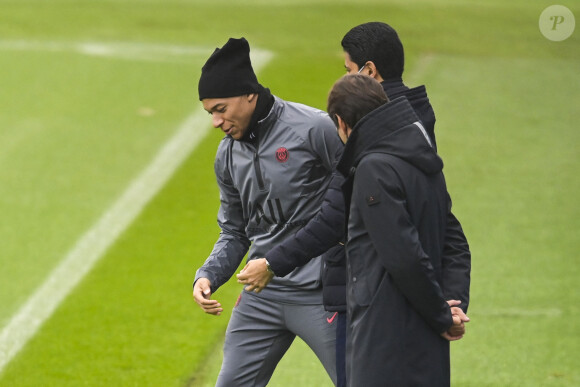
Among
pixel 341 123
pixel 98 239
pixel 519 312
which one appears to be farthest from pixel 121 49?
pixel 341 123

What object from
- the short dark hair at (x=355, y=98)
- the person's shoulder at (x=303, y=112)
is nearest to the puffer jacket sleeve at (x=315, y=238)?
the person's shoulder at (x=303, y=112)

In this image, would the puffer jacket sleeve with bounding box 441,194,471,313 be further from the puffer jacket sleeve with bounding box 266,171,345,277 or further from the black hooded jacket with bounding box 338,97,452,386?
the puffer jacket sleeve with bounding box 266,171,345,277

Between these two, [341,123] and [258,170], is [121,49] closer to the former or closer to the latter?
[258,170]

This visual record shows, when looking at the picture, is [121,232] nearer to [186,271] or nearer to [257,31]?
[186,271]

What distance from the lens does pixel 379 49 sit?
177 inches

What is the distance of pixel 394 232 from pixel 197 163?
699 cm

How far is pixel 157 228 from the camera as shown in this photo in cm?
900

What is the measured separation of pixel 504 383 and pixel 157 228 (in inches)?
144

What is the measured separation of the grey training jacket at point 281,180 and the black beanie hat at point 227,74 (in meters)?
0.19

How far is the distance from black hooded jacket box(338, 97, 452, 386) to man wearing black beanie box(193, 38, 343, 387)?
72 centimetres

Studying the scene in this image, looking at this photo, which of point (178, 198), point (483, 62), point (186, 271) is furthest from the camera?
point (483, 62)

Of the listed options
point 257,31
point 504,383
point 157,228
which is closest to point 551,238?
point 504,383

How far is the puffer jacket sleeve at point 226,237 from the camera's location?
4.67 meters

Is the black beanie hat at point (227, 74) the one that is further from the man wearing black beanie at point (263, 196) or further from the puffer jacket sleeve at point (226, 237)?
the puffer jacket sleeve at point (226, 237)
